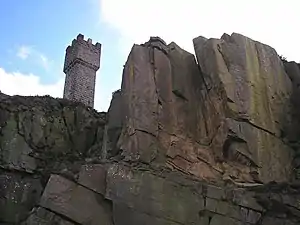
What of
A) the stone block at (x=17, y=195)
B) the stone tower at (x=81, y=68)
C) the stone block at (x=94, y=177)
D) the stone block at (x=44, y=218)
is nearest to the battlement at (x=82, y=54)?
the stone tower at (x=81, y=68)

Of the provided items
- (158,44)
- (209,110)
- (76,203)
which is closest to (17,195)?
(76,203)

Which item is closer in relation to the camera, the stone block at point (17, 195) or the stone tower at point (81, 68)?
the stone block at point (17, 195)

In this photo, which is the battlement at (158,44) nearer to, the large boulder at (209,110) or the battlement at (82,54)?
the large boulder at (209,110)

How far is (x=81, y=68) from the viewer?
3756 centimetres

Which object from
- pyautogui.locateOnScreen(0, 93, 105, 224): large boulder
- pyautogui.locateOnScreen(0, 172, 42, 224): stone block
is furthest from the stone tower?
pyautogui.locateOnScreen(0, 172, 42, 224): stone block

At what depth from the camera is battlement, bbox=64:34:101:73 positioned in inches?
1489

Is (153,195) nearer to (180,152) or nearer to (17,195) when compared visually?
(180,152)

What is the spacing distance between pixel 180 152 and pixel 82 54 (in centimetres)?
2535

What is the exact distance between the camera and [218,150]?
47.1 ft

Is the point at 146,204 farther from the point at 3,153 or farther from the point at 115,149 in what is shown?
the point at 3,153

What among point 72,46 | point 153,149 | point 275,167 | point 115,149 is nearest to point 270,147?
point 275,167

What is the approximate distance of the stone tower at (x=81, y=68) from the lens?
36.6 m

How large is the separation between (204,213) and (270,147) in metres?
3.77

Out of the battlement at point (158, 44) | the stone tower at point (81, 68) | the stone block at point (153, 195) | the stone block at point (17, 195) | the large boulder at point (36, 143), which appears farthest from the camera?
the stone tower at point (81, 68)
